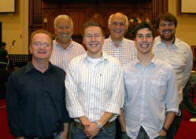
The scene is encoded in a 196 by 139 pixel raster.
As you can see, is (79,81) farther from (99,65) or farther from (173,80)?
(173,80)

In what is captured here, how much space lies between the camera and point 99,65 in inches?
86.2

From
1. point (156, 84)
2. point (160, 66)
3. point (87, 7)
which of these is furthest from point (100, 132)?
point (87, 7)

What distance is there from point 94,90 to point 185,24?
8.43 metres

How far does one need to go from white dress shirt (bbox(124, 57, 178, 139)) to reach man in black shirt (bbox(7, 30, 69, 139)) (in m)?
0.60

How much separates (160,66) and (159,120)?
0.46 meters

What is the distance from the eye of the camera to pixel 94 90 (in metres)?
2.12

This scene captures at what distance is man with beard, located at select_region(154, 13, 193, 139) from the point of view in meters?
2.85

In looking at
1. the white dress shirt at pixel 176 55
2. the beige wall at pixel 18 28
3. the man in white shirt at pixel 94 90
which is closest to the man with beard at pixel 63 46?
the man in white shirt at pixel 94 90

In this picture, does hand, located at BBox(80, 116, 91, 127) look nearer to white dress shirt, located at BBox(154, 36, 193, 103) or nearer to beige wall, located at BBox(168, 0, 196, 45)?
white dress shirt, located at BBox(154, 36, 193, 103)

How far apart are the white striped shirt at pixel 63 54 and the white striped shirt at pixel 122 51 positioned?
330mm

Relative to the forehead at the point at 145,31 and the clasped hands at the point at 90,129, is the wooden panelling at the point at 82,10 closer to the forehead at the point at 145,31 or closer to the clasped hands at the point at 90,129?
the forehead at the point at 145,31

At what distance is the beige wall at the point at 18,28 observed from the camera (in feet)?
33.0

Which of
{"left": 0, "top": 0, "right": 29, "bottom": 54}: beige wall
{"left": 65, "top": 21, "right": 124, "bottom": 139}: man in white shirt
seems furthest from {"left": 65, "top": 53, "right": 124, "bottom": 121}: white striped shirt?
{"left": 0, "top": 0, "right": 29, "bottom": 54}: beige wall

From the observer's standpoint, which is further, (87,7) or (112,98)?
(87,7)
